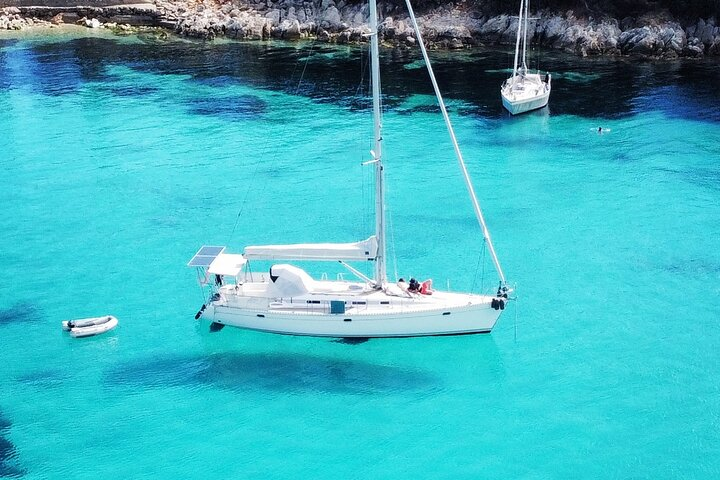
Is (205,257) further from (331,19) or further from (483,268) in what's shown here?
(331,19)

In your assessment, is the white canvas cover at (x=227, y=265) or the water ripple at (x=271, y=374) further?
the white canvas cover at (x=227, y=265)

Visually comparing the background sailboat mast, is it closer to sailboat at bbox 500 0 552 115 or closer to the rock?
sailboat at bbox 500 0 552 115

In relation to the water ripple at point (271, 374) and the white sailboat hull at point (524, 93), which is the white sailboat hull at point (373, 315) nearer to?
the water ripple at point (271, 374)

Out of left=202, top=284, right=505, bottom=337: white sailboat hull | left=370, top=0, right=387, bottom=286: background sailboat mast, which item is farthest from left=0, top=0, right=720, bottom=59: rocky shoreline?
left=202, top=284, right=505, bottom=337: white sailboat hull

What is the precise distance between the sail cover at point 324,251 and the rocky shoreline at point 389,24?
6072 centimetres

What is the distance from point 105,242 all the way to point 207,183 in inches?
441

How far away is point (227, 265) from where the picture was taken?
130ft

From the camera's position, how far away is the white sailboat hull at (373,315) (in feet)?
124

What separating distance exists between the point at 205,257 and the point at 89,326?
7183mm

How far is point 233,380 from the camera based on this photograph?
121ft

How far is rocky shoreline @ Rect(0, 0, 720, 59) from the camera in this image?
90875 millimetres

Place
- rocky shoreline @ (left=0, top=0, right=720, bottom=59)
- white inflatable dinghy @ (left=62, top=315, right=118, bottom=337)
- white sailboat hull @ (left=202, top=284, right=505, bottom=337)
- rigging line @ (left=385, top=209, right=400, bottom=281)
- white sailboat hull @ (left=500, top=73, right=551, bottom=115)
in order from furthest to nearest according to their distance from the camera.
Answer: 1. rocky shoreline @ (left=0, top=0, right=720, bottom=59)
2. white sailboat hull @ (left=500, top=73, right=551, bottom=115)
3. rigging line @ (left=385, top=209, right=400, bottom=281)
4. white inflatable dinghy @ (left=62, top=315, right=118, bottom=337)
5. white sailboat hull @ (left=202, top=284, right=505, bottom=337)

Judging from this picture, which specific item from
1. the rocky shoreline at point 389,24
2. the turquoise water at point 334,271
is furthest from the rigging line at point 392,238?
the rocky shoreline at point 389,24

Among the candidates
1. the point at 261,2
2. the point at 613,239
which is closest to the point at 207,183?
the point at 613,239
